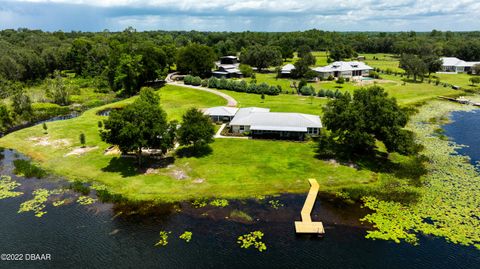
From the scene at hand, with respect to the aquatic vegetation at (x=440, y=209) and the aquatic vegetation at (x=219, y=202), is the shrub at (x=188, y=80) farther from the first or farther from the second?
the aquatic vegetation at (x=440, y=209)

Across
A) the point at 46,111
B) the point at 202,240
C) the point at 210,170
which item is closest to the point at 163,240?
the point at 202,240

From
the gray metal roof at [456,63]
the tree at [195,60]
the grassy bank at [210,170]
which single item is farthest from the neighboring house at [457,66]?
the grassy bank at [210,170]

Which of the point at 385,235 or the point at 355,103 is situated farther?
the point at 355,103

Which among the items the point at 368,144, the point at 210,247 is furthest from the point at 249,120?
the point at 210,247

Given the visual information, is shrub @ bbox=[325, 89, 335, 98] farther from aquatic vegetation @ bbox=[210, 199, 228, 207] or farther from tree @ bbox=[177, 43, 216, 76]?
aquatic vegetation @ bbox=[210, 199, 228, 207]

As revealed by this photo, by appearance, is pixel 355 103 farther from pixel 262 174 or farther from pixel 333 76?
pixel 333 76

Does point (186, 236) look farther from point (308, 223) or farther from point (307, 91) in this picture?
point (307, 91)
